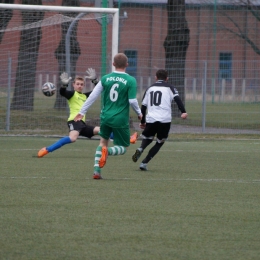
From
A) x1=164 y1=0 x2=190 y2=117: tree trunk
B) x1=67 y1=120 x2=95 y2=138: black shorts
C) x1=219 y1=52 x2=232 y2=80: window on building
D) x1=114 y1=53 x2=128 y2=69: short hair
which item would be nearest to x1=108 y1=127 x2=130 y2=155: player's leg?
x1=114 y1=53 x2=128 y2=69: short hair

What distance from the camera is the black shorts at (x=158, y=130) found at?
1102cm


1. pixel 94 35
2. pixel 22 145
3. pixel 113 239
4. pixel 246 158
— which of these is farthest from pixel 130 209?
pixel 94 35

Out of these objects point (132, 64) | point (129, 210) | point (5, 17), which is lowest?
point (129, 210)

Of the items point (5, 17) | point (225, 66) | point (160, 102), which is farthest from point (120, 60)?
point (225, 66)

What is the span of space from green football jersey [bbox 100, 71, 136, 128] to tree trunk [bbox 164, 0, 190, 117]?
35.0 feet

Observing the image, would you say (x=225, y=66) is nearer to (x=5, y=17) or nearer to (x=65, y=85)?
(x=5, y=17)

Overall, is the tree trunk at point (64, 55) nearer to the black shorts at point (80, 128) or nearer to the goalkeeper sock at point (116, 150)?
the black shorts at point (80, 128)

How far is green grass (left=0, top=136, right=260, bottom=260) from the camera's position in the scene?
5535 millimetres

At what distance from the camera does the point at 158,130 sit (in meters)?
11.1

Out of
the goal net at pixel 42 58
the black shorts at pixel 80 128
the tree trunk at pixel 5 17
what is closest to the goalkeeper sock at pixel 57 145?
the black shorts at pixel 80 128

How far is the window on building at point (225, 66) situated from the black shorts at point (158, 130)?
11.8m

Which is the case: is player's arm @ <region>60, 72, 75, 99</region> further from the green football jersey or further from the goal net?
the goal net

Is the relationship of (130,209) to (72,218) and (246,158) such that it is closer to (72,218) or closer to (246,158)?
(72,218)

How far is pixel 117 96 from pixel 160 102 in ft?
4.85
